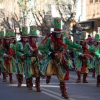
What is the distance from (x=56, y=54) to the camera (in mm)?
11273

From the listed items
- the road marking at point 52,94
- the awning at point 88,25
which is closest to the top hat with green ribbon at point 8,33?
the road marking at point 52,94

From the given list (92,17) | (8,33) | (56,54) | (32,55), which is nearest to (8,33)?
(8,33)

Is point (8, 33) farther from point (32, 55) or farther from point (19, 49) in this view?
point (32, 55)

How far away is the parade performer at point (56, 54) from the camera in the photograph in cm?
1137

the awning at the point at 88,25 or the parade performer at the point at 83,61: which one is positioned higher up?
the awning at the point at 88,25

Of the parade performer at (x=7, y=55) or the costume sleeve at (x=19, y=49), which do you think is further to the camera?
the parade performer at (x=7, y=55)

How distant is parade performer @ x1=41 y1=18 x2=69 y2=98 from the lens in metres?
11.4

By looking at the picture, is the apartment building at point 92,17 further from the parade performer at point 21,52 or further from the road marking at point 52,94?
the road marking at point 52,94

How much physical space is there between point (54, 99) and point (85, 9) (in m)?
33.6

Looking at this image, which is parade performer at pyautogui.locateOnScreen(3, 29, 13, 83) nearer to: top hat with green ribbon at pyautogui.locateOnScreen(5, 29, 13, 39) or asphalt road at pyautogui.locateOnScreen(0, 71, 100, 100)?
top hat with green ribbon at pyautogui.locateOnScreen(5, 29, 13, 39)

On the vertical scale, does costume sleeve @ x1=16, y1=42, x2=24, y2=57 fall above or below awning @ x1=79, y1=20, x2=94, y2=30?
below

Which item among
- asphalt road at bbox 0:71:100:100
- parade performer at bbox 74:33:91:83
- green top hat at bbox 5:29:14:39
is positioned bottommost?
asphalt road at bbox 0:71:100:100

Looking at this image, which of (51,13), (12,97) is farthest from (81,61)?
(51,13)

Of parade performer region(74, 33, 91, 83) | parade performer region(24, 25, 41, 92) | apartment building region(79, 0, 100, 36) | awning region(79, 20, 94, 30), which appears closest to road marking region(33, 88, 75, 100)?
parade performer region(24, 25, 41, 92)
